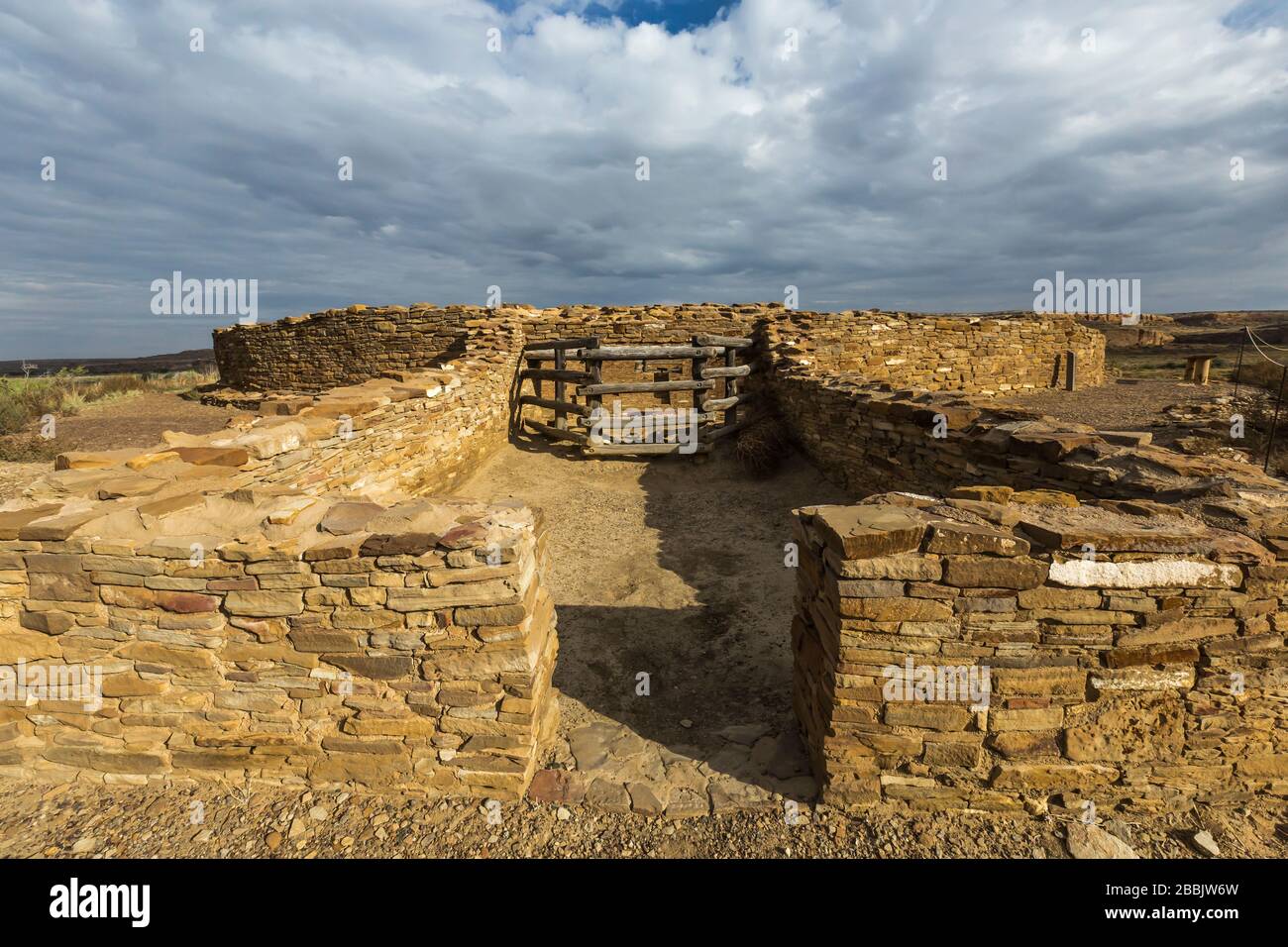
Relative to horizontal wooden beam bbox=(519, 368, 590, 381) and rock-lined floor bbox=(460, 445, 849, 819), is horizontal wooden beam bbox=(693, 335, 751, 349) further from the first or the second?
rock-lined floor bbox=(460, 445, 849, 819)

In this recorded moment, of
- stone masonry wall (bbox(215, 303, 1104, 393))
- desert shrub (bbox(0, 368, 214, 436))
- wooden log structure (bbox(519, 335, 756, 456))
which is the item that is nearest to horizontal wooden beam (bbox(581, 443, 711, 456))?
wooden log structure (bbox(519, 335, 756, 456))

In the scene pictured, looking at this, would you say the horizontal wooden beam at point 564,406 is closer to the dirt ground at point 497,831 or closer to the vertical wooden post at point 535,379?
the vertical wooden post at point 535,379

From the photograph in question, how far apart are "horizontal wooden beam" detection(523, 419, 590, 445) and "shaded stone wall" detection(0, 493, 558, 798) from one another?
23.5 ft

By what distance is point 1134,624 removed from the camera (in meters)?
2.81

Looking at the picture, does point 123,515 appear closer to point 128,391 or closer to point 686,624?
point 686,624

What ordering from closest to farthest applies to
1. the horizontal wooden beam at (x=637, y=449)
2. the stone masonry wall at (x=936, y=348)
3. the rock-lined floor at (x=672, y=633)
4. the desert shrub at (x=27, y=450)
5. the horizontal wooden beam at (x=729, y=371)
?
1. the rock-lined floor at (x=672, y=633)
2. the desert shrub at (x=27, y=450)
3. the horizontal wooden beam at (x=637, y=449)
4. the horizontal wooden beam at (x=729, y=371)
5. the stone masonry wall at (x=936, y=348)

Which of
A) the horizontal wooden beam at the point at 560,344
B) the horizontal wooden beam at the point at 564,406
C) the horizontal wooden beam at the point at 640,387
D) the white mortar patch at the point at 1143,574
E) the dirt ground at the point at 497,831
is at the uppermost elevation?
the horizontal wooden beam at the point at 560,344

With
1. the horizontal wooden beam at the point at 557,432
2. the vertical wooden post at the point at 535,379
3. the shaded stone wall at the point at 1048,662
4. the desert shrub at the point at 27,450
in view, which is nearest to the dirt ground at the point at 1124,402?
the shaded stone wall at the point at 1048,662

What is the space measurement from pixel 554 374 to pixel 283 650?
8.28m

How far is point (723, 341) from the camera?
10.8 m

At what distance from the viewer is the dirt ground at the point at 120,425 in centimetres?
Result: 831

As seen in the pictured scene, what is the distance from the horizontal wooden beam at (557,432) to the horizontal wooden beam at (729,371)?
A: 101 inches

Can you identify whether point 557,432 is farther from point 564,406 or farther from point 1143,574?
point 1143,574
